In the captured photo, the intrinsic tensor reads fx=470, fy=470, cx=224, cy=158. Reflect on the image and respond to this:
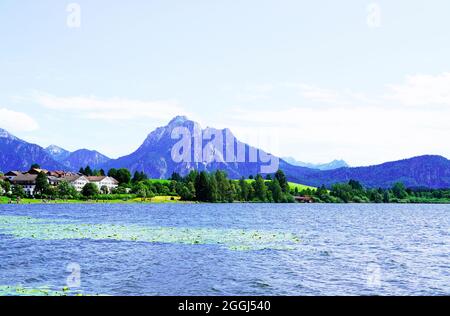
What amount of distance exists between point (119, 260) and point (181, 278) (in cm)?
1054

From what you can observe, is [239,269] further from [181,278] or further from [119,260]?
[119,260]

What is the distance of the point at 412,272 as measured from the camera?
39.6 meters

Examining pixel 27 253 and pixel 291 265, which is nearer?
pixel 291 265
